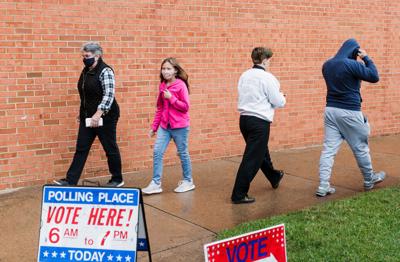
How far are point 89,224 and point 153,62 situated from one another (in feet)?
14.1

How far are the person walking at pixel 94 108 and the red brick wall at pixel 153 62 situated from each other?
624 mm

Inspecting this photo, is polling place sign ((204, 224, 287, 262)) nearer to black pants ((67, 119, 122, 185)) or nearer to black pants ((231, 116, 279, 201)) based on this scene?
black pants ((231, 116, 279, 201))

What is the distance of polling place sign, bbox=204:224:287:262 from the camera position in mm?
3127

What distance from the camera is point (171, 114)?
6527 mm

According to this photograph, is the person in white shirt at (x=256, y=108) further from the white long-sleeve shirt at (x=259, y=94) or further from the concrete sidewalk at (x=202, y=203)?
the concrete sidewalk at (x=202, y=203)

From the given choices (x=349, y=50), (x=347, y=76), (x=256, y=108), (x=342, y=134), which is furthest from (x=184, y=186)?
(x=349, y=50)

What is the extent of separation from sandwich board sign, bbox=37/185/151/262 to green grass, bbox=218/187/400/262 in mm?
1533

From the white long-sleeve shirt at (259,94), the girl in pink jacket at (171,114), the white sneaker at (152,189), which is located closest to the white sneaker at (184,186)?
the girl in pink jacket at (171,114)

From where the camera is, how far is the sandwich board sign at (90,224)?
3809mm

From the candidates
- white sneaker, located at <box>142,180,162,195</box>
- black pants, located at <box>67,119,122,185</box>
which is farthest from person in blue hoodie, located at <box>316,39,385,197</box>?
black pants, located at <box>67,119,122,185</box>

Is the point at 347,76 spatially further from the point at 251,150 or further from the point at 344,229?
the point at 344,229

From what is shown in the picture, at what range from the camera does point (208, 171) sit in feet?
26.2

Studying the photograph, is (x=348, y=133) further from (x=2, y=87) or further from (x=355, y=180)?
(x=2, y=87)

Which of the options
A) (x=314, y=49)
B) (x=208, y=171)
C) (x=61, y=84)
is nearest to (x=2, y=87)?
(x=61, y=84)
